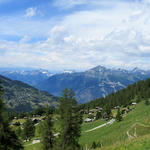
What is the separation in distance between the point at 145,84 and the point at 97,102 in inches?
2124

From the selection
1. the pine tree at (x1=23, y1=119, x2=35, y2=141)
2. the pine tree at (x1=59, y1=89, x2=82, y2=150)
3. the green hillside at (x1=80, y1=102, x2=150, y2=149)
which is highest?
the pine tree at (x1=59, y1=89, x2=82, y2=150)

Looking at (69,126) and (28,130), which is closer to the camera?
(69,126)

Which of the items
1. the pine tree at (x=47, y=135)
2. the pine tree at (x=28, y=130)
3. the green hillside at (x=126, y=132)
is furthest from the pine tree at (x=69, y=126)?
the pine tree at (x=28, y=130)

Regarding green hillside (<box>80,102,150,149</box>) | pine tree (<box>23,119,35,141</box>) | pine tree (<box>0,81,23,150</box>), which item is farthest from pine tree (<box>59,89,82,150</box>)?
pine tree (<box>23,119,35,141</box>)

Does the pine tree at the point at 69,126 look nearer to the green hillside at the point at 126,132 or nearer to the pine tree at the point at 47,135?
the pine tree at the point at 47,135

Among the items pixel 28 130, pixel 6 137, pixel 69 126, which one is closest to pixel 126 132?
pixel 69 126

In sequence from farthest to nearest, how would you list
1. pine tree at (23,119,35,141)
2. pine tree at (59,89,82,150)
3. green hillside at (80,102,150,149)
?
pine tree at (23,119,35,141) < green hillside at (80,102,150,149) < pine tree at (59,89,82,150)

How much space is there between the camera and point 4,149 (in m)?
25.9

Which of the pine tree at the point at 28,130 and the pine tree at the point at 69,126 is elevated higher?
the pine tree at the point at 69,126

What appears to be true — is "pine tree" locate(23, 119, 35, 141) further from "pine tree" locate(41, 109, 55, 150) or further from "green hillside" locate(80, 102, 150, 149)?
"pine tree" locate(41, 109, 55, 150)

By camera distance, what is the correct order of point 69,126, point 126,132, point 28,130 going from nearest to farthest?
point 69,126 → point 126,132 → point 28,130

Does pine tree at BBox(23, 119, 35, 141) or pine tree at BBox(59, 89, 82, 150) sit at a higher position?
pine tree at BBox(59, 89, 82, 150)

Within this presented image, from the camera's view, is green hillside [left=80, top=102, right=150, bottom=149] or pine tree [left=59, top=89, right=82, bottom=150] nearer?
pine tree [left=59, top=89, right=82, bottom=150]

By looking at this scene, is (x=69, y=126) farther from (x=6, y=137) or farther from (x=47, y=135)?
(x=6, y=137)
